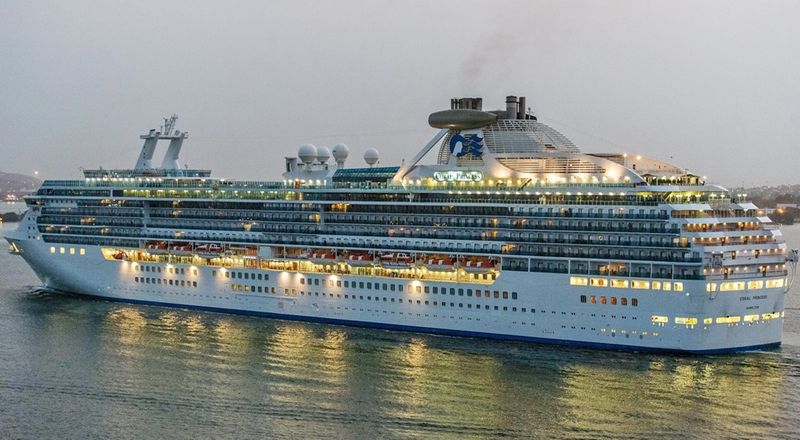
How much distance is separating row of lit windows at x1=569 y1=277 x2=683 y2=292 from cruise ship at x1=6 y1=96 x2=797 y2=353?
A: 0.16 feet

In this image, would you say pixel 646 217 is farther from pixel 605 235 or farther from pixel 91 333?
pixel 91 333

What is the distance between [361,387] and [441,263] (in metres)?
10.7

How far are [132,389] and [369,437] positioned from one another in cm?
1061

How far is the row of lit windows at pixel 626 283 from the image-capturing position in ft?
132

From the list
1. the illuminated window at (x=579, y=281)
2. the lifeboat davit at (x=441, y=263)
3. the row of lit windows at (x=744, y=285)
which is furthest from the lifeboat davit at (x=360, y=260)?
the row of lit windows at (x=744, y=285)

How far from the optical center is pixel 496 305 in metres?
44.1

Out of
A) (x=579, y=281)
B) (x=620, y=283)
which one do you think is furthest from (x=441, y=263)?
(x=620, y=283)

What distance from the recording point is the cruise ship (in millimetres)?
40969

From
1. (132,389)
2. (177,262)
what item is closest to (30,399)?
(132,389)

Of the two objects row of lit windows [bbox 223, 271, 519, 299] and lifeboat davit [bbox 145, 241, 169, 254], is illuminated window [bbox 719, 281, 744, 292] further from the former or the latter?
lifeboat davit [bbox 145, 241, 169, 254]

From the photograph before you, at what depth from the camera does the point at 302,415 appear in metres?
33.2

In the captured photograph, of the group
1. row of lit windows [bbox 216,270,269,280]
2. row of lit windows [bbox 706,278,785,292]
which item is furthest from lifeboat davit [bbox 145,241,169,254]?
row of lit windows [bbox 706,278,785,292]

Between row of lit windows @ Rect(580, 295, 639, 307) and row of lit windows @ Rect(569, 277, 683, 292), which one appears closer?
row of lit windows @ Rect(569, 277, 683, 292)

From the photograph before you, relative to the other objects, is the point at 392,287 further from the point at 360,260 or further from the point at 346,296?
the point at 346,296
